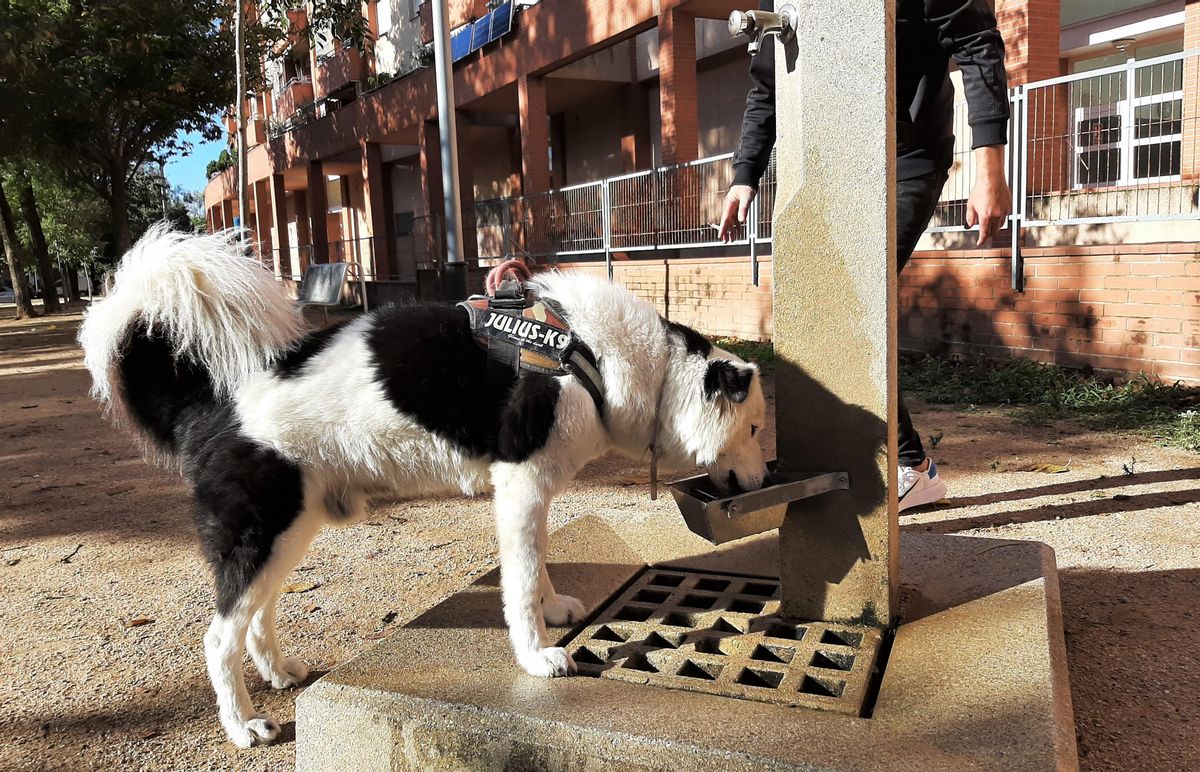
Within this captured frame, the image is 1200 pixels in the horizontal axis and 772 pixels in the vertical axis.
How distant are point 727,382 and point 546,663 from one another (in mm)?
1006

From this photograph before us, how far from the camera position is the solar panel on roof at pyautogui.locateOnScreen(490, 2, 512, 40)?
17.5m

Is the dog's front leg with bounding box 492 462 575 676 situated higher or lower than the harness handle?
lower

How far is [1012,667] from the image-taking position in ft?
7.29

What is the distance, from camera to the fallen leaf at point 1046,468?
198 inches

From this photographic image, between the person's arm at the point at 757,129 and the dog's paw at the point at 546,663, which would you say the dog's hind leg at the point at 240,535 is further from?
the person's arm at the point at 757,129

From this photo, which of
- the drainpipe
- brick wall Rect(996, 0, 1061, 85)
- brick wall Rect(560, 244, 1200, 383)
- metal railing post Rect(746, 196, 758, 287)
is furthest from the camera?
the drainpipe

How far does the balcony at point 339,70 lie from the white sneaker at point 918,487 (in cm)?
2627

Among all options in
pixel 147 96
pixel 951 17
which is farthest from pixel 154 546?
pixel 147 96

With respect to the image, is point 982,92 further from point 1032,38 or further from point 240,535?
point 1032,38

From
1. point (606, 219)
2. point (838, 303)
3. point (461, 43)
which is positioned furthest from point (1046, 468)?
point (461, 43)

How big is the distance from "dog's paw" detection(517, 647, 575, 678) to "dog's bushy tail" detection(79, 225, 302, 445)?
121 cm

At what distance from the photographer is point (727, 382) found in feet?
8.78

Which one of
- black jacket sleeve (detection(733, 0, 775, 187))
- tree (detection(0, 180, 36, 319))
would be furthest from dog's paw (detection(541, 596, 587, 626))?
tree (detection(0, 180, 36, 319))

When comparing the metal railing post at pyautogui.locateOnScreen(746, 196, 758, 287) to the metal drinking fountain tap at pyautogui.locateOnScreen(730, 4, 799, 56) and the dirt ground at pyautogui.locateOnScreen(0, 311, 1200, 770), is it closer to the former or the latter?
the dirt ground at pyautogui.locateOnScreen(0, 311, 1200, 770)
